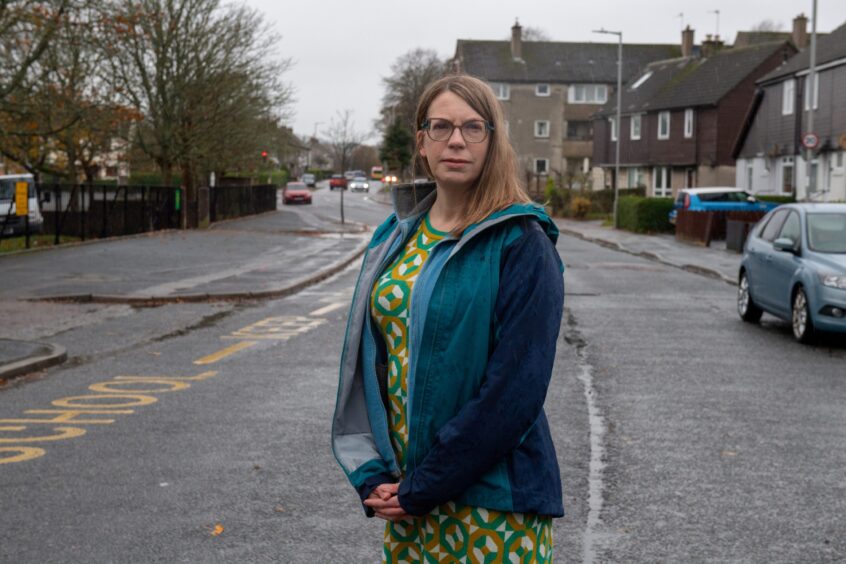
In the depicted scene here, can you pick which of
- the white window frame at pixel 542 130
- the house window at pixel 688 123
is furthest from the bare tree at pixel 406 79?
the house window at pixel 688 123

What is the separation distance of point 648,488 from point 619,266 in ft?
66.6

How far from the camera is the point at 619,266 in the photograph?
26.5 meters

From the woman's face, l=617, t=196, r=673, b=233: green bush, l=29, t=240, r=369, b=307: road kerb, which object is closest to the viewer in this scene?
the woman's face

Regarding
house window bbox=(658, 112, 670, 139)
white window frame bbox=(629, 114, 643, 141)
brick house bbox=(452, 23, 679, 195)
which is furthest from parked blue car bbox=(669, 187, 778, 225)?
brick house bbox=(452, 23, 679, 195)

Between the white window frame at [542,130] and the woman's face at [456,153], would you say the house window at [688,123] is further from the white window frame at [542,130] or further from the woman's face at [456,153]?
the woman's face at [456,153]

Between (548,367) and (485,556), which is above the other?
(548,367)

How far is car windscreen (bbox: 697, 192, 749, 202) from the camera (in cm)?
4072

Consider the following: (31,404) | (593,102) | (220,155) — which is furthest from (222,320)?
(593,102)

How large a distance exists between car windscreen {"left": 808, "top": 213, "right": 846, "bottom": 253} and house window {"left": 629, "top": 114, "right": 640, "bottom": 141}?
182ft

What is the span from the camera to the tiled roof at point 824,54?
141 feet

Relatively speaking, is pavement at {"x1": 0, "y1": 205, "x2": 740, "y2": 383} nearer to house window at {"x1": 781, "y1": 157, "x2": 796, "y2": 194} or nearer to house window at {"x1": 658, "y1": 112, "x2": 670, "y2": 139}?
house window at {"x1": 781, "y1": 157, "x2": 796, "y2": 194}

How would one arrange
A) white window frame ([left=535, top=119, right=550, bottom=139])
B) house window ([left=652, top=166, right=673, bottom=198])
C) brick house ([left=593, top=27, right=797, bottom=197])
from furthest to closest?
white window frame ([left=535, top=119, right=550, bottom=139]), house window ([left=652, top=166, right=673, bottom=198]), brick house ([left=593, top=27, right=797, bottom=197])

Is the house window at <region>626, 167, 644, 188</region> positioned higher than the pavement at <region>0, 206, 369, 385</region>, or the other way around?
the house window at <region>626, 167, 644, 188</region>

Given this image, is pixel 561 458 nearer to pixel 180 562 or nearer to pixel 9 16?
pixel 180 562
